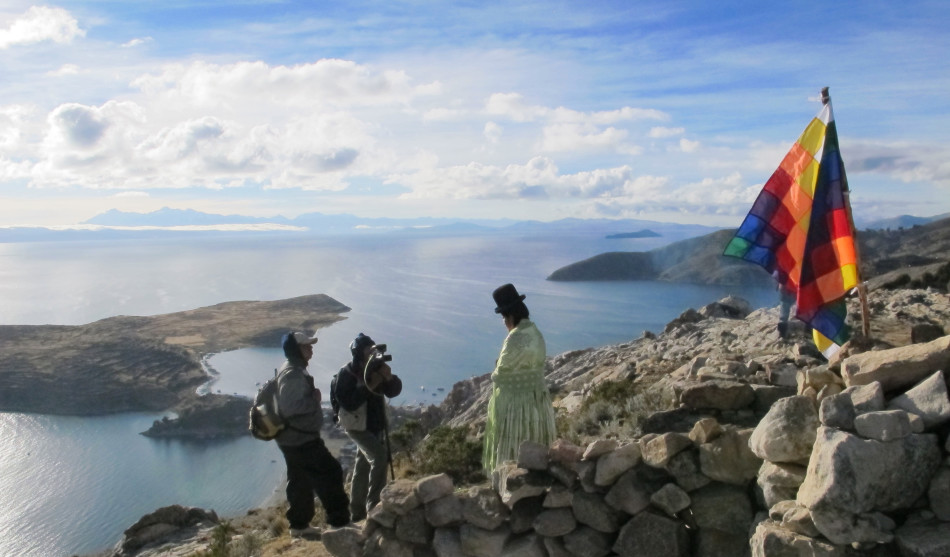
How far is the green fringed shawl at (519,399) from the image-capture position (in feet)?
20.5

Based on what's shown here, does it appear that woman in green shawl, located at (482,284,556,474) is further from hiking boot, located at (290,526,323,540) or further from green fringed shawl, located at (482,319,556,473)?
hiking boot, located at (290,526,323,540)

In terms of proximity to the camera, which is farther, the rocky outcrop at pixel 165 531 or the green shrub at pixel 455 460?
the rocky outcrop at pixel 165 531

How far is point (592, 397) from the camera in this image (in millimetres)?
10539

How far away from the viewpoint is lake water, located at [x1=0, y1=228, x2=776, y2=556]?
4609 cm

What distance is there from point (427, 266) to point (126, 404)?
93.7m

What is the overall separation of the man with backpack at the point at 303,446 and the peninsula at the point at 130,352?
7246 cm

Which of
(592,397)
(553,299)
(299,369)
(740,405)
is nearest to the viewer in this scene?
(740,405)

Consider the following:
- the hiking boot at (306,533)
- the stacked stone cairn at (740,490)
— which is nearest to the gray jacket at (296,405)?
the stacked stone cairn at (740,490)

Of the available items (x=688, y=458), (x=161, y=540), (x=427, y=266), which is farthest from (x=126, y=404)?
(x=427, y=266)

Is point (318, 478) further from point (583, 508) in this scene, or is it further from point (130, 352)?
point (130, 352)

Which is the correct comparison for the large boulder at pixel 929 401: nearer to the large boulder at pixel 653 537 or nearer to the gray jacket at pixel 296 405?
the large boulder at pixel 653 537

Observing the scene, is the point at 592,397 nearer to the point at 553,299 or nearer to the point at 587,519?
the point at 587,519

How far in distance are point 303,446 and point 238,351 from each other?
92.5m

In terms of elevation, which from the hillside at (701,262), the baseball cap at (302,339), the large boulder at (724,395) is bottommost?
the hillside at (701,262)
